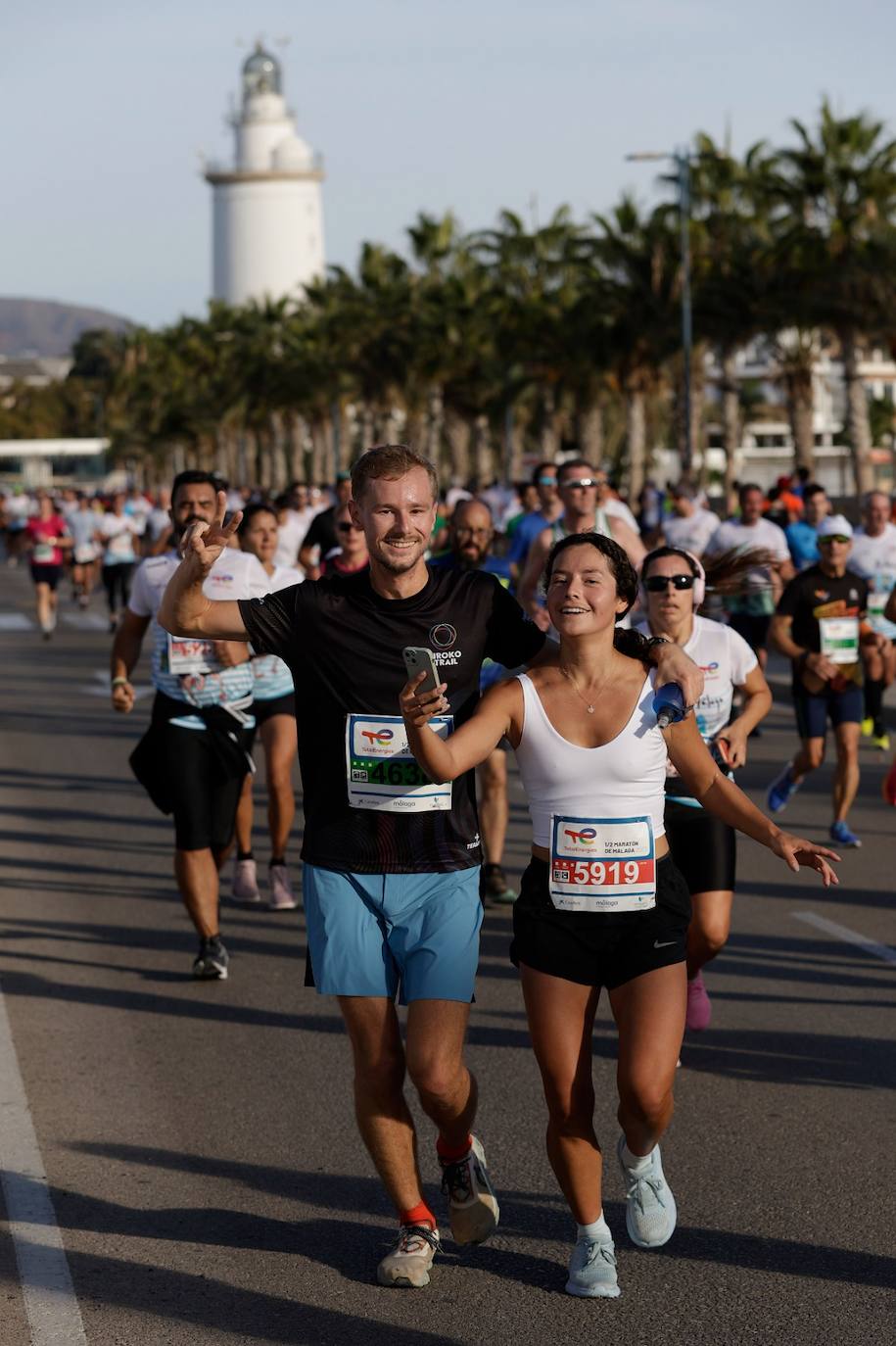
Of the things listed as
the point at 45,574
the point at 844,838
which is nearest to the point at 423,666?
the point at 844,838

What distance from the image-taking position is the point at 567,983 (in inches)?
188

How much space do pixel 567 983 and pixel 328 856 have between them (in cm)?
64

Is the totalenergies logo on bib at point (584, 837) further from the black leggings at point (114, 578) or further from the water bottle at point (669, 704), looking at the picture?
the black leggings at point (114, 578)

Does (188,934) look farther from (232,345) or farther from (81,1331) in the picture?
(232,345)

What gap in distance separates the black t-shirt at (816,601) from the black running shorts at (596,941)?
680 cm

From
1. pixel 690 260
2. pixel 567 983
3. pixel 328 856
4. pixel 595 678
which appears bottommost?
pixel 567 983

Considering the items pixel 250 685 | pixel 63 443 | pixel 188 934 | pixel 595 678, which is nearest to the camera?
pixel 595 678

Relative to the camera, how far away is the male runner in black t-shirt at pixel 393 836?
479 cm

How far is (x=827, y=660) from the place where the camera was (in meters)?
11.1

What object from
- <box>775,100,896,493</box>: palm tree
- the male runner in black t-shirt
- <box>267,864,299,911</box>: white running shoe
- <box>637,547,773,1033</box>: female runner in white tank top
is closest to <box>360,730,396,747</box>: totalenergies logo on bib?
the male runner in black t-shirt

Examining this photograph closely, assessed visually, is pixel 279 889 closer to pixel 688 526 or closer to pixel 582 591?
pixel 582 591

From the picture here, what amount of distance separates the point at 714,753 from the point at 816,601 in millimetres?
4841

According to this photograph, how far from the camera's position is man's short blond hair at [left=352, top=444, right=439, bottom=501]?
187 inches

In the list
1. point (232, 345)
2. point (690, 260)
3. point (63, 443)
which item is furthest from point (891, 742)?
point (63, 443)
